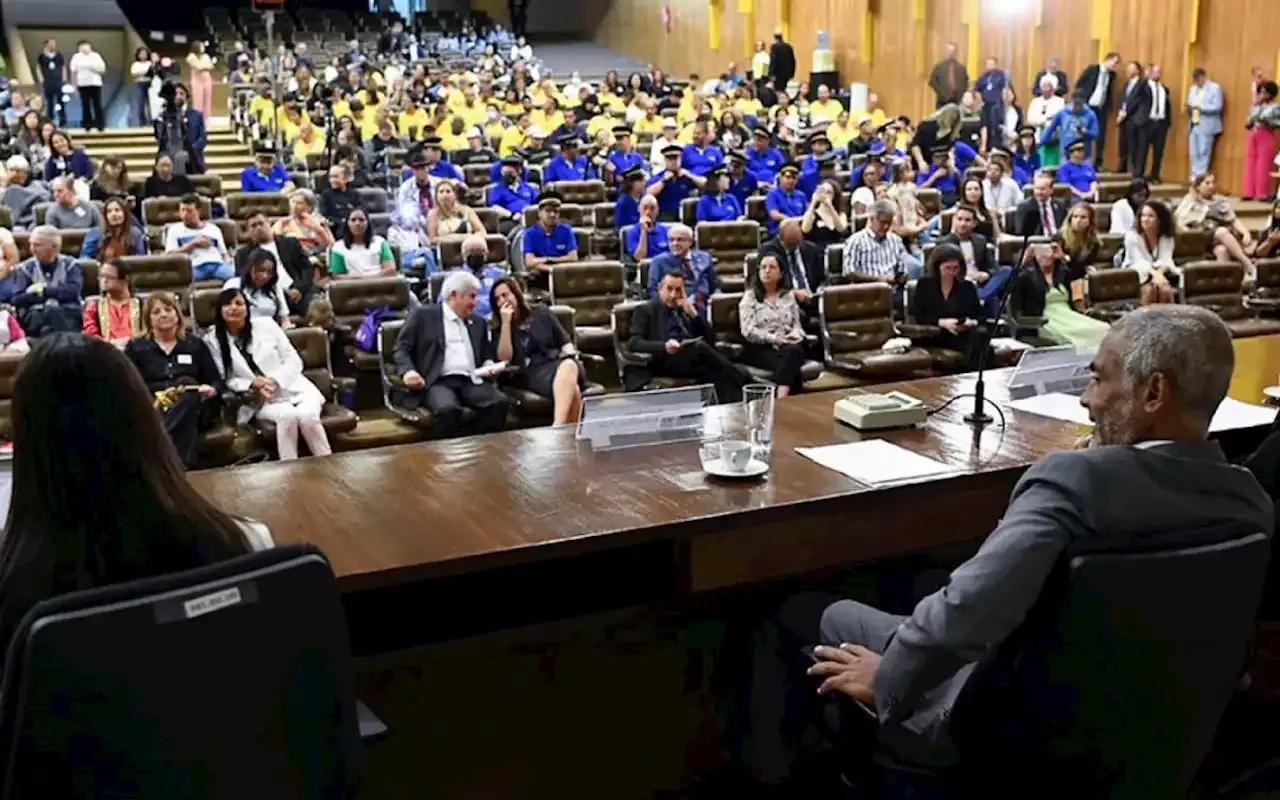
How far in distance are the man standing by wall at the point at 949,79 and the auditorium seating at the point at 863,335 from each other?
8.57 metres

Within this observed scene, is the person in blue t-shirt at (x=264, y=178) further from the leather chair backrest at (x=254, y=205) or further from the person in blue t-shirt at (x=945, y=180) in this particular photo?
the person in blue t-shirt at (x=945, y=180)

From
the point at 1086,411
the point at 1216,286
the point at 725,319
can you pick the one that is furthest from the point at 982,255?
the point at 1086,411

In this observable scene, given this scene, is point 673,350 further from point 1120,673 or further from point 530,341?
point 1120,673

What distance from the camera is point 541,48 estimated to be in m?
23.8

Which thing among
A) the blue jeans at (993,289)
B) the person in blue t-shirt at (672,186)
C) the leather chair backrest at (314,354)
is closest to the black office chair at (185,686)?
the leather chair backrest at (314,354)

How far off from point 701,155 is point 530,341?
233 inches

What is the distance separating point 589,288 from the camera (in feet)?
22.4

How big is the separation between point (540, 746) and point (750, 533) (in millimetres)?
596

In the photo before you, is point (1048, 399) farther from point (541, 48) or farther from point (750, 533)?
point (541, 48)

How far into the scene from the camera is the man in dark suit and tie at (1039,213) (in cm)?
912

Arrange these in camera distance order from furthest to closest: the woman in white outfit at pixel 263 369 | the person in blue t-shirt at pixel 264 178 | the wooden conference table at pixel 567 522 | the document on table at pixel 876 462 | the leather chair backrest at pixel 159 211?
the person in blue t-shirt at pixel 264 178
the leather chair backrest at pixel 159 211
the woman in white outfit at pixel 263 369
the document on table at pixel 876 462
the wooden conference table at pixel 567 522

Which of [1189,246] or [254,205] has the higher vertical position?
[254,205]

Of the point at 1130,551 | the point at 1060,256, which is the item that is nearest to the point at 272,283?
the point at 1060,256

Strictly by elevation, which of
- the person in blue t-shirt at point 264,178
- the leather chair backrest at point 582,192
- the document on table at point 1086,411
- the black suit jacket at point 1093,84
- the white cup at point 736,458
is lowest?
the document on table at point 1086,411
